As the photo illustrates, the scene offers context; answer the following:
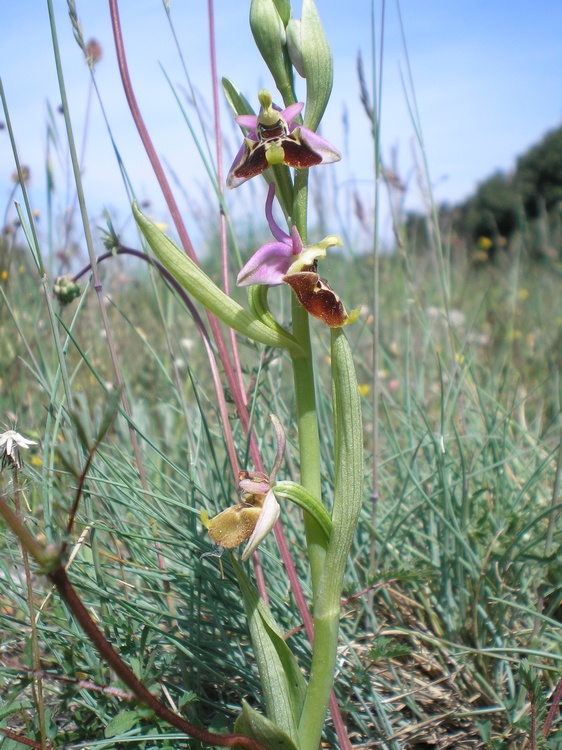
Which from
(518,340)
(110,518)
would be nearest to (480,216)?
(518,340)

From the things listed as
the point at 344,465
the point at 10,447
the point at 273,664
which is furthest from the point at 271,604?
the point at 10,447

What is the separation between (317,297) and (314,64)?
0.29 meters

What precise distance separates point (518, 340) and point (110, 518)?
2.24 metres

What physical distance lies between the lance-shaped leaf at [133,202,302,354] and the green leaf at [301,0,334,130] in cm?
23

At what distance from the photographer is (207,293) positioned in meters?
0.77

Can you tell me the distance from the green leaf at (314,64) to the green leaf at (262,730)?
0.69 m

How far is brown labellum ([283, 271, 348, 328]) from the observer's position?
0.72m

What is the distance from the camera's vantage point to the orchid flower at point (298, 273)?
73 cm

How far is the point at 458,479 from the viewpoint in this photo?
1.20 metres

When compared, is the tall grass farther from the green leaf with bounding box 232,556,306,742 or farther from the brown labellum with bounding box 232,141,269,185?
the brown labellum with bounding box 232,141,269,185

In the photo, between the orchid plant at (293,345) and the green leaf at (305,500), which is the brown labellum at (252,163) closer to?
the orchid plant at (293,345)

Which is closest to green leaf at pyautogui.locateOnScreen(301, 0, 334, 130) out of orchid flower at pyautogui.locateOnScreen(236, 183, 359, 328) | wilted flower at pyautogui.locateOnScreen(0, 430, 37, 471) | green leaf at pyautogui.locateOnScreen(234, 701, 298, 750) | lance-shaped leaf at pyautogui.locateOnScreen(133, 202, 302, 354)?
orchid flower at pyautogui.locateOnScreen(236, 183, 359, 328)

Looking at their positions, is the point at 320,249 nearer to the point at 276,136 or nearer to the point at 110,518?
the point at 276,136

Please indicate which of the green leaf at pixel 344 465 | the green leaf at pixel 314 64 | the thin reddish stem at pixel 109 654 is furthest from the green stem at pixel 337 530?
the green leaf at pixel 314 64
